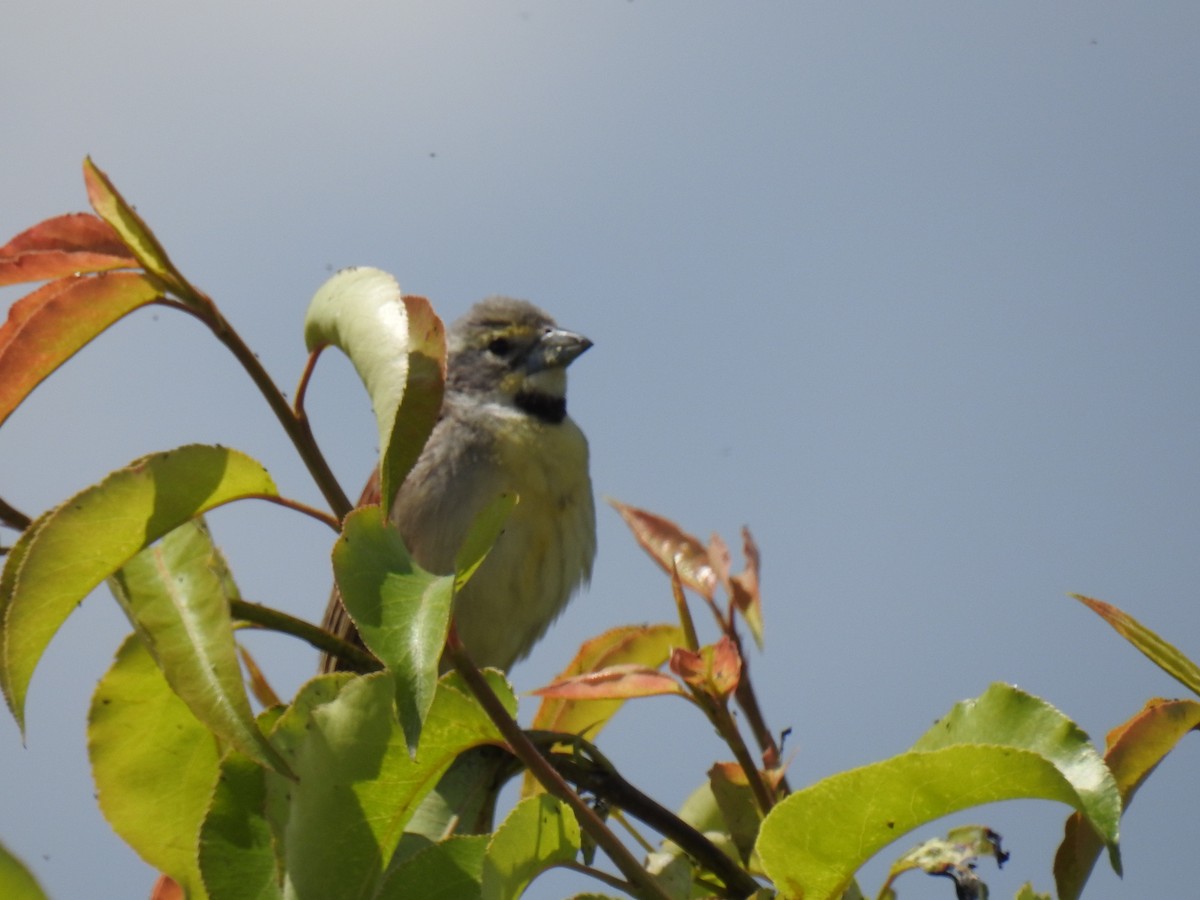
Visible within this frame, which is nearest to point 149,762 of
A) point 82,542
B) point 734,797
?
point 82,542

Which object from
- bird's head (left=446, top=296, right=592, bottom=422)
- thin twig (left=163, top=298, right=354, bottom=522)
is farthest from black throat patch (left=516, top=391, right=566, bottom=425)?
thin twig (left=163, top=298, right=354, bottom=522)

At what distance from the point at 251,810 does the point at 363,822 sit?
0.14 m

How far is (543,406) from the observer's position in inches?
206

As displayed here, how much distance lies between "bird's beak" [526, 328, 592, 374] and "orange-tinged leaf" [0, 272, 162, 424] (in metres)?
3.73

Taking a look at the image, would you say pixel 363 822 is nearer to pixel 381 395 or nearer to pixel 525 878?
pixel 525 878

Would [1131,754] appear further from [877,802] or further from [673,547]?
[673,547]

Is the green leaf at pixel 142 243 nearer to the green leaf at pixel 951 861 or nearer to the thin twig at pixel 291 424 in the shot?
the thin twig at pixel 291 424

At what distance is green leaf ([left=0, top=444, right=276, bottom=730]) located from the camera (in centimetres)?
139

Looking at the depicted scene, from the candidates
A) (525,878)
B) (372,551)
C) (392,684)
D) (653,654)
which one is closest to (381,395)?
(372,551)

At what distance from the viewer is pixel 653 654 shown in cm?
218

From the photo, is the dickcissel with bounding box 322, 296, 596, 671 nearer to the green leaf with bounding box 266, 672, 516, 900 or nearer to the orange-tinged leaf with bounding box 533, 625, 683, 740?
the orange-tinged leaf with bounding box 533, 625, 683, 740

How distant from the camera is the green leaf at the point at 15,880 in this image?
43.3 inches

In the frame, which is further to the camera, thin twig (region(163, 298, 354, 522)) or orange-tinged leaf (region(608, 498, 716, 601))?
orange-tinged leaf (region(608, 498, 716, 601))

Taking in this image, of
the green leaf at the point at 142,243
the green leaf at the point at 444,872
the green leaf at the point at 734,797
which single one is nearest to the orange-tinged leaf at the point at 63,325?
the green leaf at the point at 142,243
